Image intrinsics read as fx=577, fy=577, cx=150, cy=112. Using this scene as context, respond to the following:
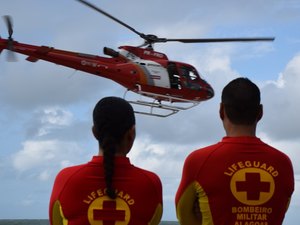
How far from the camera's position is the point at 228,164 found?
3789 mm

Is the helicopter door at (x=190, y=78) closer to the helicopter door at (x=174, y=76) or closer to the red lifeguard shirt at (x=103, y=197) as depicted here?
the helicopter door at (x=174, y=76)

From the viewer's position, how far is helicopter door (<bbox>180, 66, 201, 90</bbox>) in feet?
86.2

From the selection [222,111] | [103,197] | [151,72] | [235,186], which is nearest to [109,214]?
[103,197]

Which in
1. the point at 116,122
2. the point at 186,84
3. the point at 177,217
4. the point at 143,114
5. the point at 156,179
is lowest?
the point at 177,217

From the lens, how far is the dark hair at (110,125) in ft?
11.7

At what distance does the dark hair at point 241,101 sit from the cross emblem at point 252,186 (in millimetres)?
379

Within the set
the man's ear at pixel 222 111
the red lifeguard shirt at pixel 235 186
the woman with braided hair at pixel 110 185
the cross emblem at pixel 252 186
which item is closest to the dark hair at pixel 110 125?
the woman with braided hair at pixel 110 185

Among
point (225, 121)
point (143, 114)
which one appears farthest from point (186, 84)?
point (225, 121)

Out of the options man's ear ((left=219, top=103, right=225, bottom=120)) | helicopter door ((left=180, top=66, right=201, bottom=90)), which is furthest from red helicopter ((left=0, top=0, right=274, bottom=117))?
man's ear ((left=219, top=103, right=225, bottom=120))

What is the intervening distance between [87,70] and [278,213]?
69.4ft

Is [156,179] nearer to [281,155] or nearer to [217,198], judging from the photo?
[217,198]

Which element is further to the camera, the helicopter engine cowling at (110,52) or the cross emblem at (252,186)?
the helicopter engine cowling at (110,52)

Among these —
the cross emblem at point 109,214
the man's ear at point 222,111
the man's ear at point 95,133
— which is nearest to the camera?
the cross emblem at point 109,214

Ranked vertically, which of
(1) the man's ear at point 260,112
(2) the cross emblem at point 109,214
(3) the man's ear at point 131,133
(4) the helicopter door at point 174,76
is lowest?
(2) the cross emblem at point 109,214
